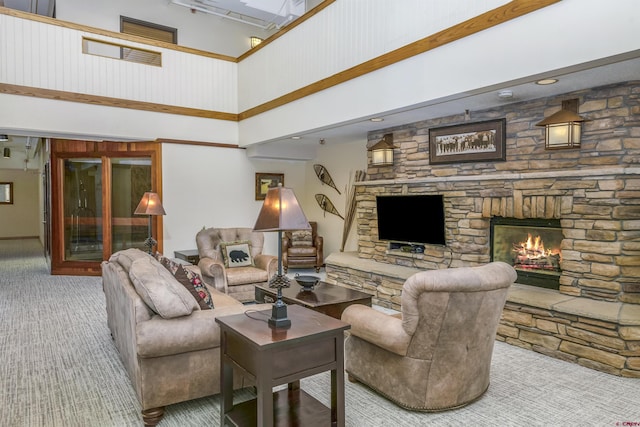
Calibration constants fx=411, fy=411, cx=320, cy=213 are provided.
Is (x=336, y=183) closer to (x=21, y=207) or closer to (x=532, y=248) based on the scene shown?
(x=532, y=248)

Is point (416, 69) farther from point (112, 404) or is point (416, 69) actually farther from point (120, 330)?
point (112, 404)

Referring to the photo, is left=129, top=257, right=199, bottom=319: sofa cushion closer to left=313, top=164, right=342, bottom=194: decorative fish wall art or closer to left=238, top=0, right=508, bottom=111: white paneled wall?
left=238, top=0, right=508, bottom=111: white paneled wall

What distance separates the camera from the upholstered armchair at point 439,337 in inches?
95.5

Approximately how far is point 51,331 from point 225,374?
2965mm

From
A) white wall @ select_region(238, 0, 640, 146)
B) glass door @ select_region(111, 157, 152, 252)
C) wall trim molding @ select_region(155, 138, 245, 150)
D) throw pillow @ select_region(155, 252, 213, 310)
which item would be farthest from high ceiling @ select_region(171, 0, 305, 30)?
throw pillow @ select_region(155, 252, 213, 310)

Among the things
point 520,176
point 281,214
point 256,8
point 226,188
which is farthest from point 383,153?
point 256,8

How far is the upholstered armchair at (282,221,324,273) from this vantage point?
7.37 metres

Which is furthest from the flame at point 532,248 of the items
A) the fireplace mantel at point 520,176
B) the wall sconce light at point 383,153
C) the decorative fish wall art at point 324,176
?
the decorative fish wall art at point 324,176

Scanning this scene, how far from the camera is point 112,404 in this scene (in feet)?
9.09

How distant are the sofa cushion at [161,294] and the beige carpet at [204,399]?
28.2 inches

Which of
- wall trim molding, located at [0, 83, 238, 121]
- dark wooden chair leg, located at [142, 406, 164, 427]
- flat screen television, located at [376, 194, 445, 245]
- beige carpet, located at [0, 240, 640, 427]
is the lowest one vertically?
beige carpet, located at [0, 240, 640, 427]

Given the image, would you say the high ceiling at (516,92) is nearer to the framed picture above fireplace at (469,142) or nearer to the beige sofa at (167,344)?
the framed picture above fireplace at (469,142)

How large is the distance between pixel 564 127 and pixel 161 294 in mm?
3734

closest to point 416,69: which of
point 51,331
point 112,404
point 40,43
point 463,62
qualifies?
point 463,62
